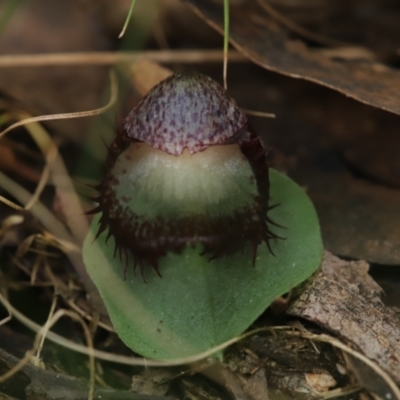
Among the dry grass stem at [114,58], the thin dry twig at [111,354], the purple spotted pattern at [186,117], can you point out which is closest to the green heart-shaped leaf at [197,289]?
the thin dry twig at [111,354]

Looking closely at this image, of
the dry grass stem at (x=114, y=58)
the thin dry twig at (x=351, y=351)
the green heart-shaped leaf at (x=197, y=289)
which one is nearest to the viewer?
the thin dry twig at (x=351, y=351)

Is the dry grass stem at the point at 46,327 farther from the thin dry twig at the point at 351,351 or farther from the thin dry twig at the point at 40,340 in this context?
the thin dry twig at the point at 351,351

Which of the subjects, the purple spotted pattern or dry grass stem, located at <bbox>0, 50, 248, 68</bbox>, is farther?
dry grass stem, located at <bbox>0, 50, 248, 68</bbox>

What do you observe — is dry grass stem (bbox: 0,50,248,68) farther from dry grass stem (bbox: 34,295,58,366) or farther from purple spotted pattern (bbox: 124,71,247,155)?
dry grass stem (bbox: 34,295,58,366)

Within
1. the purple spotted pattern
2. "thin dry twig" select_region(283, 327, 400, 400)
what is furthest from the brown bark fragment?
the purple spotted pattern

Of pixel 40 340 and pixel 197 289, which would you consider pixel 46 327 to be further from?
pixel 197 289

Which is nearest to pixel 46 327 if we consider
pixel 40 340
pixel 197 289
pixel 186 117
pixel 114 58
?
pixel 40 340
